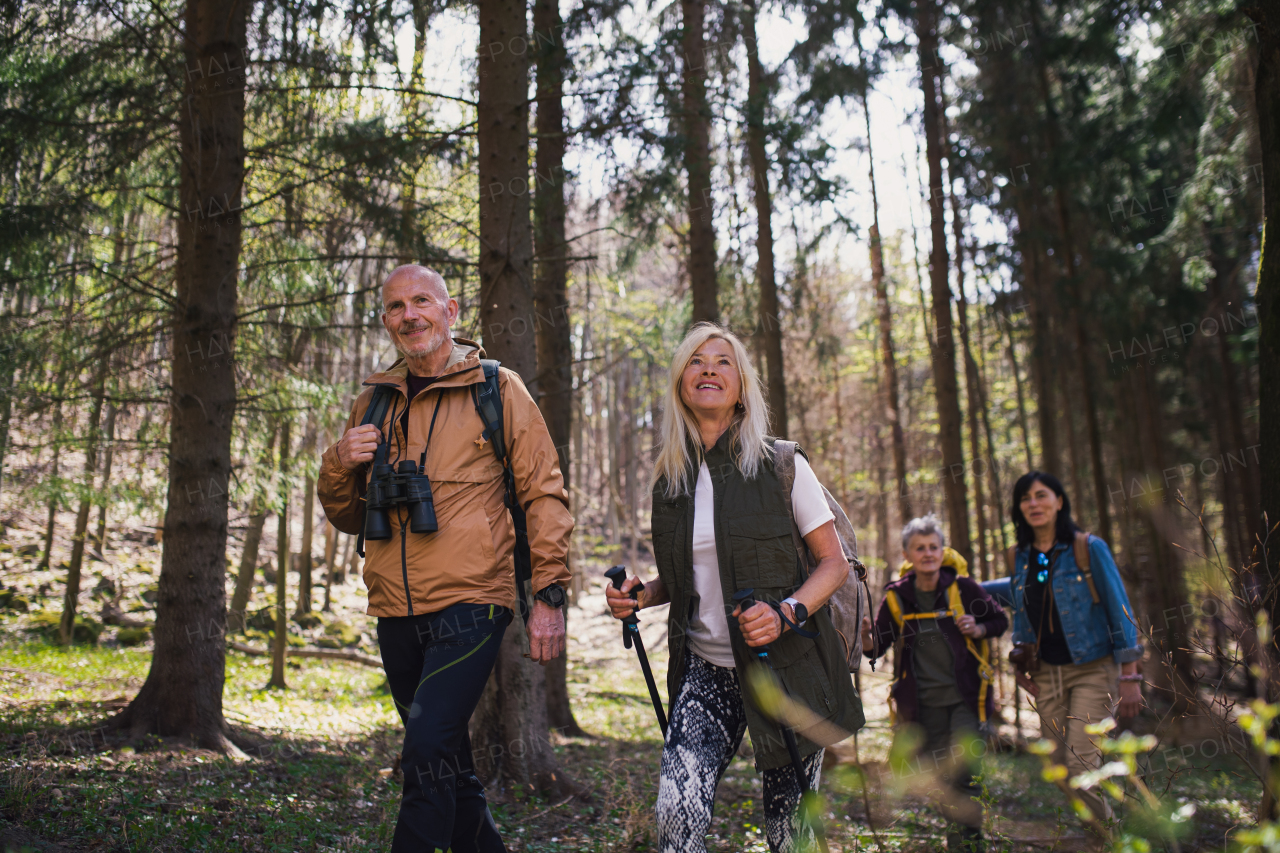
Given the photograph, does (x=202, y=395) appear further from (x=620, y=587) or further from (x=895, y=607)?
(x=895, y=607)

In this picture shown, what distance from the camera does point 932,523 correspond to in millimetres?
5816

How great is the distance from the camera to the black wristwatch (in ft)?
10.3

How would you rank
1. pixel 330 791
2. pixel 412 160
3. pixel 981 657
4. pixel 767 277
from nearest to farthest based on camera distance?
pixel 981 657 → pixel 330 791 → pixel 412 160 → pixel 767 277

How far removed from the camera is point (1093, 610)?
5109 millimetres

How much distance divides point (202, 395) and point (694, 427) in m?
4.92

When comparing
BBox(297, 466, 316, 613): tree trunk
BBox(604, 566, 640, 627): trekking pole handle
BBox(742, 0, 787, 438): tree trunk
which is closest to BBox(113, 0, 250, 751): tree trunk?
BBox(604, 566, 640, 627): trekking pole handle

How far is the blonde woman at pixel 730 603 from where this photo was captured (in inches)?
111

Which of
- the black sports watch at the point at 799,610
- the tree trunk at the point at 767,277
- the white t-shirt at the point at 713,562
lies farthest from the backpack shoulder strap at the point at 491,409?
the tree trunk at the point at 767,277

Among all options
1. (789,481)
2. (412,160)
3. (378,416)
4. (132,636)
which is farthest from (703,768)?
(132,636)

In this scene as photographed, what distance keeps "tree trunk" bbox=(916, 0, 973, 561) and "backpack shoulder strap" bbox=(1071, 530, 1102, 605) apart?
6583 millimetres

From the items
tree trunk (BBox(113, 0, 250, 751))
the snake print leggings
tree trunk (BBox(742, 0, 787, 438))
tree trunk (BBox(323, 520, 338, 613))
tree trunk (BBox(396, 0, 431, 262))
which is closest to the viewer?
the snake print leggings

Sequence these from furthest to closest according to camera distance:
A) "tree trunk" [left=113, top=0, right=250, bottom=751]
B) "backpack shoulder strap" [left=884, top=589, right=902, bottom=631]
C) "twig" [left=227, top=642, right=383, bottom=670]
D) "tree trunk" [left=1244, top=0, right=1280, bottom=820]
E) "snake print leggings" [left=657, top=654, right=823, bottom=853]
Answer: "twig" [left=227, top=642, right=383, bottom=670] < "tree trunk" [left=113, top=0, right=250, bottom=751] < "backpack shoulder strap" [left=884, top=589, right=902, bottom=631] < "tree trunk" [left=1244, top=0, right=1280, bottom=820] < "snake print leggings" [left=657, top=654, right=823, bottom=853]

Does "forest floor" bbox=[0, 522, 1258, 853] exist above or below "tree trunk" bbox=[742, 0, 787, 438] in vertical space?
below

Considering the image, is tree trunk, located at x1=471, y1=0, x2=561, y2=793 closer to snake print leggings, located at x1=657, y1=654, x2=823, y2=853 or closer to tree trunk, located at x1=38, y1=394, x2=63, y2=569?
snake print leggings, located at x1=657, y1=654, x2=823, y2=853
